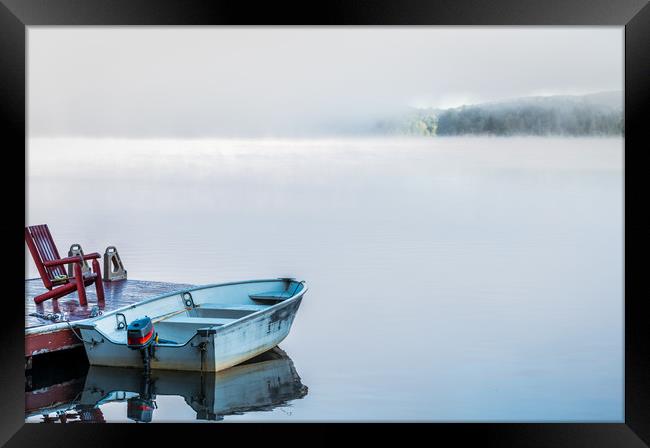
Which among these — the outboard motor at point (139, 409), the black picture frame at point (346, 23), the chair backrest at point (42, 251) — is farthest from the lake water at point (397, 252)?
the black picture frame at point (346, 23)

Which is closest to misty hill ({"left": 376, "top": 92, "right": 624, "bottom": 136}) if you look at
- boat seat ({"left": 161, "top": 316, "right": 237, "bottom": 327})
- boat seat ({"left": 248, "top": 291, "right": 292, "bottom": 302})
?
boat seat ({"left": 248, "top": 291, "right": 292, "bottom": 302})

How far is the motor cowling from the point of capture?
20.8 feet

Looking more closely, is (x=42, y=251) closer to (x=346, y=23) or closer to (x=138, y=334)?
(x=138, y=334)

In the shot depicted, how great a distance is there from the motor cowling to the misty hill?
20.5 meters

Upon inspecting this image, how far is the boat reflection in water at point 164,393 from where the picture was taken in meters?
6.57

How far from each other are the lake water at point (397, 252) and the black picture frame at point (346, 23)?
8.48ft

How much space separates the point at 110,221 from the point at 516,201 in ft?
35.7

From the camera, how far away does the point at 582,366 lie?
28.9ft

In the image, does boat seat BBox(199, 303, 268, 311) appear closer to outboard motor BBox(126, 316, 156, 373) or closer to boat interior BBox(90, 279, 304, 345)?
boat interior BBox(90, 279, 304, 345)

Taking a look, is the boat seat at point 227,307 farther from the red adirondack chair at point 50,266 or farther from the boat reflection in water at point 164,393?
the red adirondack chair at point 50,266

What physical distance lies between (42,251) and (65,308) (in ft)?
1.80

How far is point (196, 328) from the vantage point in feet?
23.6

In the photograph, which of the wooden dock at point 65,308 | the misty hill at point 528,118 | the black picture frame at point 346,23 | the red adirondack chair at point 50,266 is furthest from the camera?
the misty hill at point 528,118

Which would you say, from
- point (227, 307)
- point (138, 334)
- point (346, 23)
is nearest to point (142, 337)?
point (138, 334)
